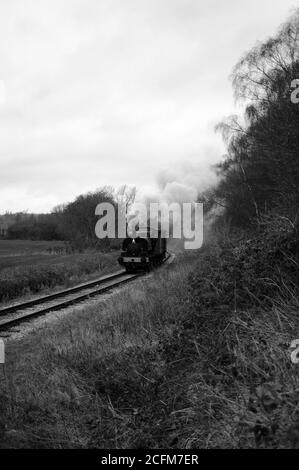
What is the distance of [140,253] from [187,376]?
19169 millimetres

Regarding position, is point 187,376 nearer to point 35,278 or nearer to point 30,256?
point 35,278

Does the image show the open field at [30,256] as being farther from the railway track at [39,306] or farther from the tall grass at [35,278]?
the railway track at [39,306]

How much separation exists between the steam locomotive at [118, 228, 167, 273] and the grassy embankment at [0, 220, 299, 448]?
16.0 meters

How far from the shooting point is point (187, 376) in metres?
4.74

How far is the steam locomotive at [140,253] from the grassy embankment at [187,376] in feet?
52.4

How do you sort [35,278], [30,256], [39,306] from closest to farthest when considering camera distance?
1. [39,306]
2. [35,278]
3. [30,256]

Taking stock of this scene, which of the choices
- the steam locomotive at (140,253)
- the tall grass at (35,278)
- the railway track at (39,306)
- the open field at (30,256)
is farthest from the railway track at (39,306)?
the open field at (30,256)

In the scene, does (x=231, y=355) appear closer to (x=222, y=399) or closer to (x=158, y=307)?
(x=222, y=399)

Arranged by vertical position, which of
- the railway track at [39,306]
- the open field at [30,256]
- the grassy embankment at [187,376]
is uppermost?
the grassy embankment at [187,376]

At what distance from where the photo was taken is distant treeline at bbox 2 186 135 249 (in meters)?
49.3

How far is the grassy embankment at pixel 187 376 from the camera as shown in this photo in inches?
139

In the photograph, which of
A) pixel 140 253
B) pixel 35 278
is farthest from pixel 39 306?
pixel 140 253
